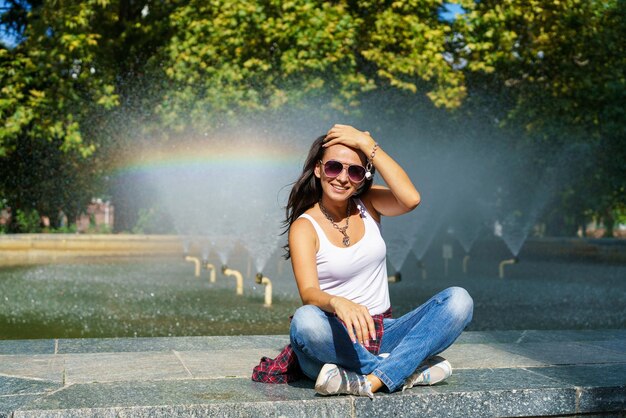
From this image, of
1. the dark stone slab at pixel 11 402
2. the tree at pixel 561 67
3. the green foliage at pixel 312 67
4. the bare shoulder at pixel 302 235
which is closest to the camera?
the dark stone slab at pixel 11 402

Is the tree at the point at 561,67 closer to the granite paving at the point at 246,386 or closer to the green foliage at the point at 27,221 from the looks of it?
the green foliage at the point at 27,221

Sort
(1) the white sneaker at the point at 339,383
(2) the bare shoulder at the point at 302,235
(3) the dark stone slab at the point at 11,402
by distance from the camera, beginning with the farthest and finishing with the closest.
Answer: (2) the bare shoulder at the point at 302,235
(1) the white sneaker at the point at 339,383
(3) the dark stone slab at the point at 11,402

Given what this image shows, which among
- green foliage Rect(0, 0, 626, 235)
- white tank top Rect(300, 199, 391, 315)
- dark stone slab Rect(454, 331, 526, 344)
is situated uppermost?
green foliage Rect(0, 0, 626, 235)

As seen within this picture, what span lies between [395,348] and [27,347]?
311cm

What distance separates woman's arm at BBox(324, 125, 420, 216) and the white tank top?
204 mm

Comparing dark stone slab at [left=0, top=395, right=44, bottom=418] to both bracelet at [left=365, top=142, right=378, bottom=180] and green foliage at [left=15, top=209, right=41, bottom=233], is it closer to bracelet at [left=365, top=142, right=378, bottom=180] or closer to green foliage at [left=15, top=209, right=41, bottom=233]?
bracelet at [left=365, top=142, right=378, bottom=180]

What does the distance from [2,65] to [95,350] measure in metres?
22.3

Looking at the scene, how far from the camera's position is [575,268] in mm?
22656

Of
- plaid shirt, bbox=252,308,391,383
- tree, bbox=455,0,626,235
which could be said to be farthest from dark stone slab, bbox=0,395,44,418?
tree, bbox=455,0,626,235

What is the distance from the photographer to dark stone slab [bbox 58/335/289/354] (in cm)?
641

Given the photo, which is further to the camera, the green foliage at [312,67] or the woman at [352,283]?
the green foliage at [312,67]

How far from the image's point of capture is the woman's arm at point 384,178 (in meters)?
4.81

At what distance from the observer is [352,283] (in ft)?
15.9

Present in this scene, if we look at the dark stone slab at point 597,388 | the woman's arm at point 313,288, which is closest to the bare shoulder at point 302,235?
the woman's arm at point 313,288
